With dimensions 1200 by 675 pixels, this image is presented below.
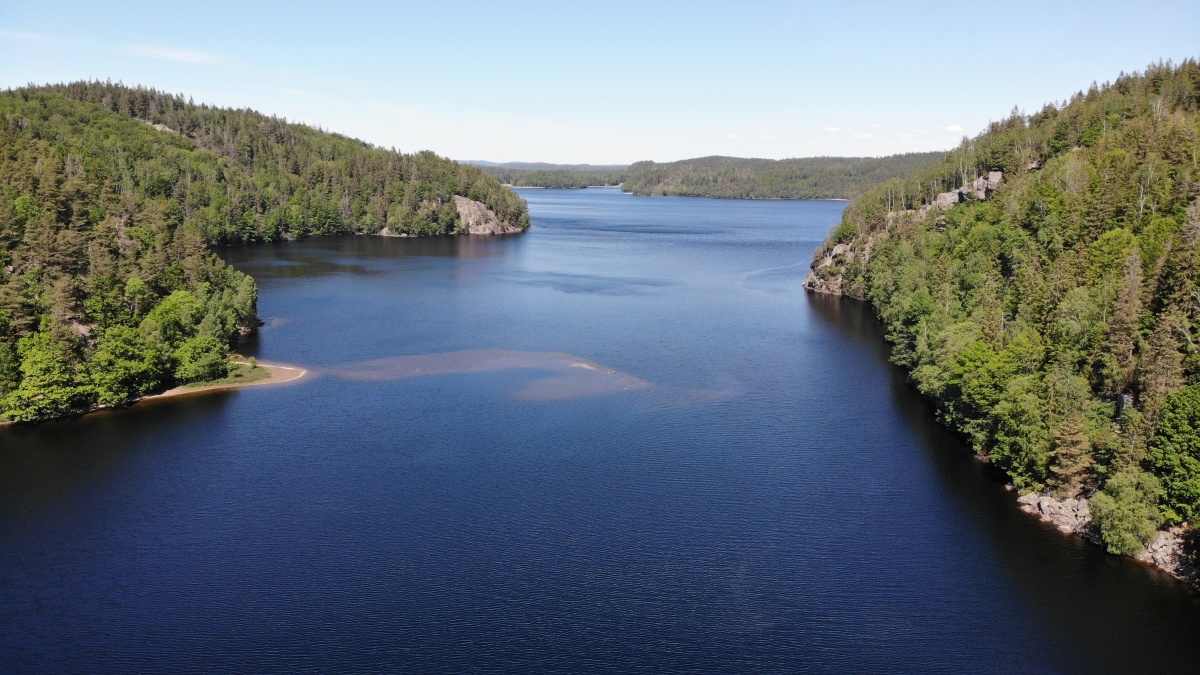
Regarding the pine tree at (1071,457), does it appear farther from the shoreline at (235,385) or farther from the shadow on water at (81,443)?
the shoreline at (235,385)

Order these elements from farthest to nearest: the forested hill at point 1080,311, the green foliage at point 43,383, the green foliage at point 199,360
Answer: the green foliage at point 199,360, the green foliage at point 43,383, the forested hill at point 1080,311

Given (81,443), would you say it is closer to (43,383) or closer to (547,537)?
(43,383)

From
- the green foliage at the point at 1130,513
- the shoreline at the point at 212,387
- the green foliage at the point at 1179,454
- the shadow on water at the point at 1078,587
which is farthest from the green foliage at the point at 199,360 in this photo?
the green foliage at the point at 1179,454

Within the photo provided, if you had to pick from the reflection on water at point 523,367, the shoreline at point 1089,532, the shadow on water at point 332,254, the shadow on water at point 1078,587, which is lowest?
the shadow on water at point 1078,587

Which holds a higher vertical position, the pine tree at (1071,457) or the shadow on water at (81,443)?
the pine tree at (1071,457)

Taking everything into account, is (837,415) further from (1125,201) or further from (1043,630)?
(1125,201)

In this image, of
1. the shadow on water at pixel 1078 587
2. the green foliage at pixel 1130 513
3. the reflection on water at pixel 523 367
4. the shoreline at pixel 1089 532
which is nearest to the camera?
the shadow on water at pixel 1078 587

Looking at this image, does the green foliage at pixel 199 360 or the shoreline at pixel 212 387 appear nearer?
the shoreline at pixel 212 387
